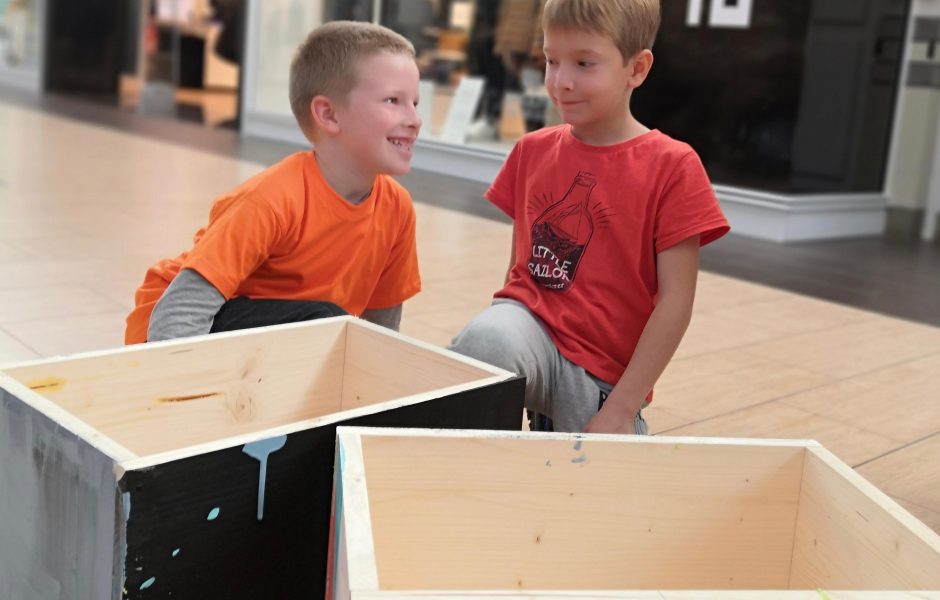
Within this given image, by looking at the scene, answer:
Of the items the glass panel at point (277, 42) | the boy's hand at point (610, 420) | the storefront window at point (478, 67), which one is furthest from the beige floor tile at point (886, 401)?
the glass panel at point (277, 42)

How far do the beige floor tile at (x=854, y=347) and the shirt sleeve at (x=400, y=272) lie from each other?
52.8 inches

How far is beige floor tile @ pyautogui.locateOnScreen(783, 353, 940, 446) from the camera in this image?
2406mm

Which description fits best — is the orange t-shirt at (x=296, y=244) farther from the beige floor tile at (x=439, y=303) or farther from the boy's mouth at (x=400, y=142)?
the beige floor tile at (x=439, y=303)

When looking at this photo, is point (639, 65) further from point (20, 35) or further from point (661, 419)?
point (20, 35)

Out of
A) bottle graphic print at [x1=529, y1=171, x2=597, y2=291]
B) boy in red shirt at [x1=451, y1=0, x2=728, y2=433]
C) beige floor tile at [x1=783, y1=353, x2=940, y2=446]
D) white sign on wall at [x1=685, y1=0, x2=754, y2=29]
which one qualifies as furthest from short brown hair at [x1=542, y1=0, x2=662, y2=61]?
white sign on wall at [x1=685, y1=0, x2=754, y2=29]

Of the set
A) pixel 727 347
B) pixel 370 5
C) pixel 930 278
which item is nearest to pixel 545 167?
pixel 727 347

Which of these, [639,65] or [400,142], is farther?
[400,142]

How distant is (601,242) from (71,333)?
1.51m

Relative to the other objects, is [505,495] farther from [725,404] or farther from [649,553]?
[725,404]

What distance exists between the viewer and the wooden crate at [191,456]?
100 centimetres

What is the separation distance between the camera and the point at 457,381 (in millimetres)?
1377

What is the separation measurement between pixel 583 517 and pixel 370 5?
7.44m

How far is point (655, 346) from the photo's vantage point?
1691mm

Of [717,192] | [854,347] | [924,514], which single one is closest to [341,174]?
[924,514]
